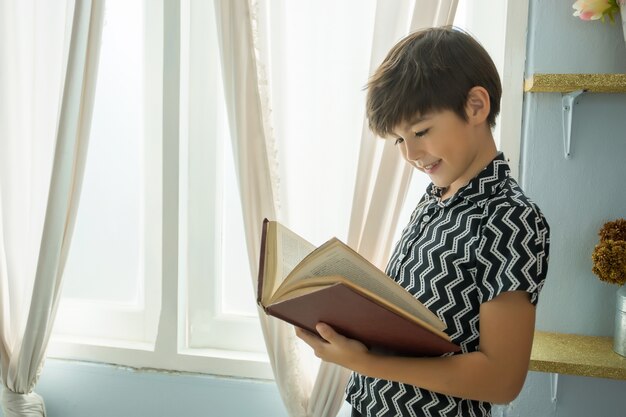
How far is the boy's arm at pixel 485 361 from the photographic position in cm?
81

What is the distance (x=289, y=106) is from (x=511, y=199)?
2.24 ft

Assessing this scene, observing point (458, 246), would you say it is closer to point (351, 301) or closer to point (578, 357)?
point (351, 301)

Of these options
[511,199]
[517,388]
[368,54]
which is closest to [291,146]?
[368,54]

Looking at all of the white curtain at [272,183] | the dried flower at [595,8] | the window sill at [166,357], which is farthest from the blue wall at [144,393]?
the dried flower at [595,8]

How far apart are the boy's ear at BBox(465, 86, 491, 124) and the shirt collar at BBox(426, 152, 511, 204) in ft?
0.24

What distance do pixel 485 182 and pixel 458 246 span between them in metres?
0.10

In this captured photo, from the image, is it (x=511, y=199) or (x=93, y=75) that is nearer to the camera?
(x=511, y=199)

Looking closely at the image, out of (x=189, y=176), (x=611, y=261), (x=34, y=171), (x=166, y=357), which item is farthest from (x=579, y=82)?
(x=34, y=171)

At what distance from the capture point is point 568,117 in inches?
49.0

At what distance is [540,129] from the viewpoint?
127 cm

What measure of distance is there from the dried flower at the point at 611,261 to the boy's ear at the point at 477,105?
0.45m

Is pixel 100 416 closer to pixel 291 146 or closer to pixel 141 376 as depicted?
pixel 141 376

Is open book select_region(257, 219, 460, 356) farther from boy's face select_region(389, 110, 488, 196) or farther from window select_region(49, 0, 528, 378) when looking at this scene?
window select_region(49, 0, 528, 378)

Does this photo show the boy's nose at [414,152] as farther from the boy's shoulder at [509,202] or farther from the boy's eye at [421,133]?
the boy's shoulder at [509,202]
